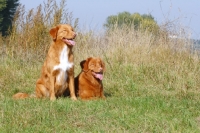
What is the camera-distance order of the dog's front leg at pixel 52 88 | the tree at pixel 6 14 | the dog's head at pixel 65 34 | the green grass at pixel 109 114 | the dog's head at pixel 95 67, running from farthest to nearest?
the tree at pixel 6 14
the dog's head at pixel 95 67
the dog's front leg at pixel 52 88
the dog's head at pixel 65 34
the green grass at pixel 109 114

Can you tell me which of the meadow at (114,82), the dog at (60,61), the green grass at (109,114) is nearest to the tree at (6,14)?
the meadow at (114,82)

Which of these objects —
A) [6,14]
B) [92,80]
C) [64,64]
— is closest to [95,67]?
[92,80]

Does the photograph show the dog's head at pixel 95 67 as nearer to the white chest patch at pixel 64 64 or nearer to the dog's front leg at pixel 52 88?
the white chest patch at pixel 64 64

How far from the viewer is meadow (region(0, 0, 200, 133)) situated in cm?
575

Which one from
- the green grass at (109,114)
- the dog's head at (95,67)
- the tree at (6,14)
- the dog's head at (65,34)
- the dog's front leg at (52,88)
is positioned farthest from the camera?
the tree at (6,14)

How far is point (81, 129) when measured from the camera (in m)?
5.50

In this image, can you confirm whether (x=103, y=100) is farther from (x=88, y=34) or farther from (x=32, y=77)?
(x=88, y=34)

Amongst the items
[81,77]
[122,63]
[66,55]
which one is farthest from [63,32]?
[122,63]

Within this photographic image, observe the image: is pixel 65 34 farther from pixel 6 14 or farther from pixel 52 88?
pixel 6 14

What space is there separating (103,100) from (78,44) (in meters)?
5.32

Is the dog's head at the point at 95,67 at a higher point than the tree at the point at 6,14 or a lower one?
lower

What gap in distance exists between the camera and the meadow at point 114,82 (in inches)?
226

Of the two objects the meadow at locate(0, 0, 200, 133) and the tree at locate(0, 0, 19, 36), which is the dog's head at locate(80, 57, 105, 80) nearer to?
the meadow at locate(0, 0, 200, 133)

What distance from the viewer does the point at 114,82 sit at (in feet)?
30.3
